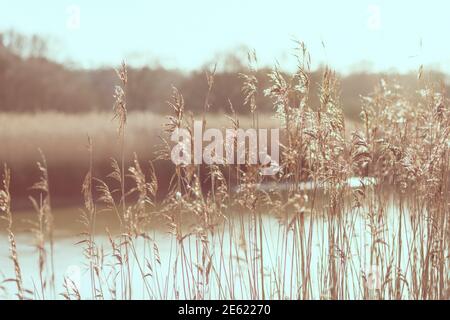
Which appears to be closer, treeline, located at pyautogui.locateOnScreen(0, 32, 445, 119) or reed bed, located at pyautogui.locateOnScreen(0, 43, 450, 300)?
reed bed, located at pyautogui.locateOnScreen(0, 43, 450, 300)

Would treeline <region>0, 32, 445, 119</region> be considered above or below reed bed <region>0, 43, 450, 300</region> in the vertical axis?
above

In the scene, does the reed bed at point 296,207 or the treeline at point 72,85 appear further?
the treeline at point 72,85

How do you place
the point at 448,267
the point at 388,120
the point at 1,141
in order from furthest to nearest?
1. the point at 1,141
2. the point at 388,120
3. the point at 448,267

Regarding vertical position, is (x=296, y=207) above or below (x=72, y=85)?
below

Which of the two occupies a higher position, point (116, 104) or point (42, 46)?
point (42, 46)

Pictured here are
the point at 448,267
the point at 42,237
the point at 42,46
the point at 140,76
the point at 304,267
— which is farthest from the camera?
the point at 140,76

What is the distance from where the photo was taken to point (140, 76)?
48.7ft

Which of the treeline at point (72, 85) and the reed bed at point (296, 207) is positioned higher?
the treeline at point (72, 85)

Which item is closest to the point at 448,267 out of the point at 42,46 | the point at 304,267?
the point at 304,267

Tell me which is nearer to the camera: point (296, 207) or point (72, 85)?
point (296, 207)

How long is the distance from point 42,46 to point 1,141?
5.38 metres
